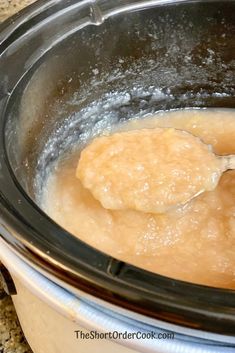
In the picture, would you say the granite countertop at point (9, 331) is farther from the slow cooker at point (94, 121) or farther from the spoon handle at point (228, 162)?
the spoon handle at point (228, 162)

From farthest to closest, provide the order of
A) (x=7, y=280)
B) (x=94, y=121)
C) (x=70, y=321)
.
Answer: (x=94, y=121), (x=7, y=280), (x=70, y=321)

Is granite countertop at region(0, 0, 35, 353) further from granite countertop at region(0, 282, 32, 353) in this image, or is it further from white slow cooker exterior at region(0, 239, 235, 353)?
white slow cooker exterior at region(0, 239, 235, 353)

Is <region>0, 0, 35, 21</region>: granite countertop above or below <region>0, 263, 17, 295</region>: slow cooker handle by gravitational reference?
above

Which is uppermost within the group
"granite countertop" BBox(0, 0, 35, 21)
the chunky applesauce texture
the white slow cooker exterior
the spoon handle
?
"granite countertop" BBox(0, 0, 35, 21)

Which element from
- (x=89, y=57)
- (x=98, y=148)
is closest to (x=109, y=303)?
(x=98, y=148)

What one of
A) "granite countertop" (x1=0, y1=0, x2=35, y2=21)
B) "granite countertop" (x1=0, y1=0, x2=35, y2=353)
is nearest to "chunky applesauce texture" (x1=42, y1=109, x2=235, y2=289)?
"granite countertop" (x1=0, y1=0, x2=35, y2=353)

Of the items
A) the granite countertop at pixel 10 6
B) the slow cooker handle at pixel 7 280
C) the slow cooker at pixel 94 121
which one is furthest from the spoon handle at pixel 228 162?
the granite countertop at pixel 10 6

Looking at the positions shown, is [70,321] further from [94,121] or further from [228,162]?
[94,121]

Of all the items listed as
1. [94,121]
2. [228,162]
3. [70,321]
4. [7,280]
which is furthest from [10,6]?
[70,321]
